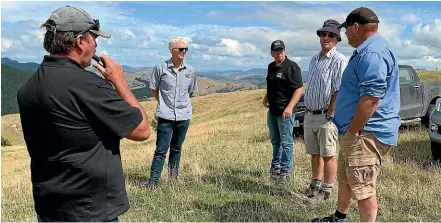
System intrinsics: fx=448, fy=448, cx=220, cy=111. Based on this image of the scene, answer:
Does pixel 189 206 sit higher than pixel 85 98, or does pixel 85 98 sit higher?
pixel 85 98

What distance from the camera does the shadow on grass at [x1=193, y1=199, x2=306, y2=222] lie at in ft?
14.9

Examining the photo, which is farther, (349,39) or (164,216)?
(164,216)

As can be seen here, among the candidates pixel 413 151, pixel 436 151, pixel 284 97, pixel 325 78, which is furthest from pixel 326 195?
pixel 413 151

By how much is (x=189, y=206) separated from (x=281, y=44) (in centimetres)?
254

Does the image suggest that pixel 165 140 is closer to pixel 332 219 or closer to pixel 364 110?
pixel 332 219

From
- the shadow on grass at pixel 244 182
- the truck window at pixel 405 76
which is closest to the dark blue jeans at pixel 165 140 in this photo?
the shadow on grass at pixel 244 182

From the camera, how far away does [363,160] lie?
12.0 ft

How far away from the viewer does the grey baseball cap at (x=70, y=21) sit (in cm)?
238

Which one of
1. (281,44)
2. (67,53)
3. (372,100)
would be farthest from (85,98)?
(281,44)

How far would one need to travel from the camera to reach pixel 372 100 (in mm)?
3447

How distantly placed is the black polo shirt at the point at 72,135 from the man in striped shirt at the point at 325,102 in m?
3.14

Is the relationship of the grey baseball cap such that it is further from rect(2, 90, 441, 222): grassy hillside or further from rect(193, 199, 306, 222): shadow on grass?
rect(193, 199, 306, 222): shadow on grass

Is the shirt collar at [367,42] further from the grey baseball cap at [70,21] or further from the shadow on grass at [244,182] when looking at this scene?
the shadow on grass at [244,182]

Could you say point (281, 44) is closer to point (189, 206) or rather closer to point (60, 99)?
point (189, 206)
